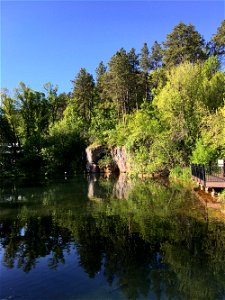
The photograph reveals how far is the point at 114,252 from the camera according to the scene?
11820 millimetres

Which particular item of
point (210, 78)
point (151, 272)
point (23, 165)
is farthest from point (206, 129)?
point (23, 165)

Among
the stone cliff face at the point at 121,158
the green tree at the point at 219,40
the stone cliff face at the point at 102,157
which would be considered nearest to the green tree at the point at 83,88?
the stone cliff face at the point at 102,157

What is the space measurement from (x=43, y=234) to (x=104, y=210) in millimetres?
5305

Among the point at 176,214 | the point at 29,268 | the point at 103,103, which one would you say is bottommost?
the point at 29,268

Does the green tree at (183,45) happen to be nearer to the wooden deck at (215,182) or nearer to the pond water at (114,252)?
the wooden deck at (215,182)

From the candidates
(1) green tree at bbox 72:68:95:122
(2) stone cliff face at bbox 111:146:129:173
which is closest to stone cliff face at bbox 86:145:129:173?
(2) stone cliff face at bbox 111:146:129:173

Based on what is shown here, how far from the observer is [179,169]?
33.3 metres

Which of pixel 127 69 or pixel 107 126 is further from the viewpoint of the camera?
pixel 107 126

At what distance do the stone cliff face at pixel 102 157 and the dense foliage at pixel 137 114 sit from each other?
4.80 ft

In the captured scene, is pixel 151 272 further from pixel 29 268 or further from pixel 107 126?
pixel 107 126

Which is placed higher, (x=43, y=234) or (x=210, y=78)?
(x=210, y=78)

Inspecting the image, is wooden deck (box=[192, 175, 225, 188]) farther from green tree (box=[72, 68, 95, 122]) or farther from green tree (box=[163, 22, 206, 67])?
green tree (box=[72, 68, 95, 122])

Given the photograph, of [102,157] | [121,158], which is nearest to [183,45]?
[121,158]

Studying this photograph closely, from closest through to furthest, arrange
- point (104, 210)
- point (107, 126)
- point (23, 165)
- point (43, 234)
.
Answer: point (43, 234) < point (104, 210) < point (23, 165) < point (107, 126)
